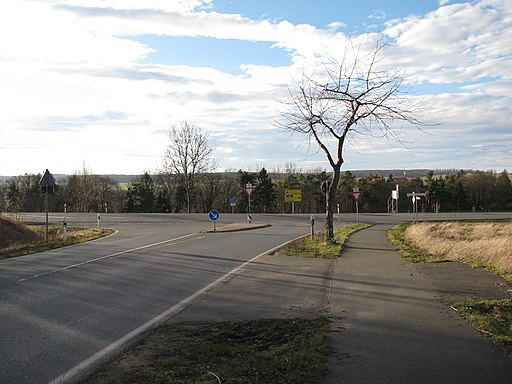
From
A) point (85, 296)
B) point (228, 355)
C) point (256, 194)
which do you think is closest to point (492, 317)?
point (228, 355)

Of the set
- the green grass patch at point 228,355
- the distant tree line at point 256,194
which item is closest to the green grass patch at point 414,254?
the green grass patch at point 228,355

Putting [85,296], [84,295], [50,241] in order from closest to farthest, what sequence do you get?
[85,296] < [84,295] < [50,241]

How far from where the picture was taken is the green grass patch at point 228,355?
5.38 metres

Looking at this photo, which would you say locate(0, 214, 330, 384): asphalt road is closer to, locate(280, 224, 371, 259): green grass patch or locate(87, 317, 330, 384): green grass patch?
locate(87, 317, 330, 384): green grass patch

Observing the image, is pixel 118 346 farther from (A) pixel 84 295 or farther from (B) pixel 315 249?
(B) pixel 315 249

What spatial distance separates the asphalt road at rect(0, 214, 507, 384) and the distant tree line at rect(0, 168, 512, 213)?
5634 cm

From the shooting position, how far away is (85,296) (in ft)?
33.1

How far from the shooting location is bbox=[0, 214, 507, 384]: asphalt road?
251 inches

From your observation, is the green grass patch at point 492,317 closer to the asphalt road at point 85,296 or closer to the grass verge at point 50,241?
the asphalt road at point 85,296

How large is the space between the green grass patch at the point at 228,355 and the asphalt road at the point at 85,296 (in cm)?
63

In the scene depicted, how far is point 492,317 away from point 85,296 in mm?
7233

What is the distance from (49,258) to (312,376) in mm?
13930

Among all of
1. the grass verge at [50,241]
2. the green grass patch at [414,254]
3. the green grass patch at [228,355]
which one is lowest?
the grass verge at [50,241]

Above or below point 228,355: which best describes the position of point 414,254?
A: above
